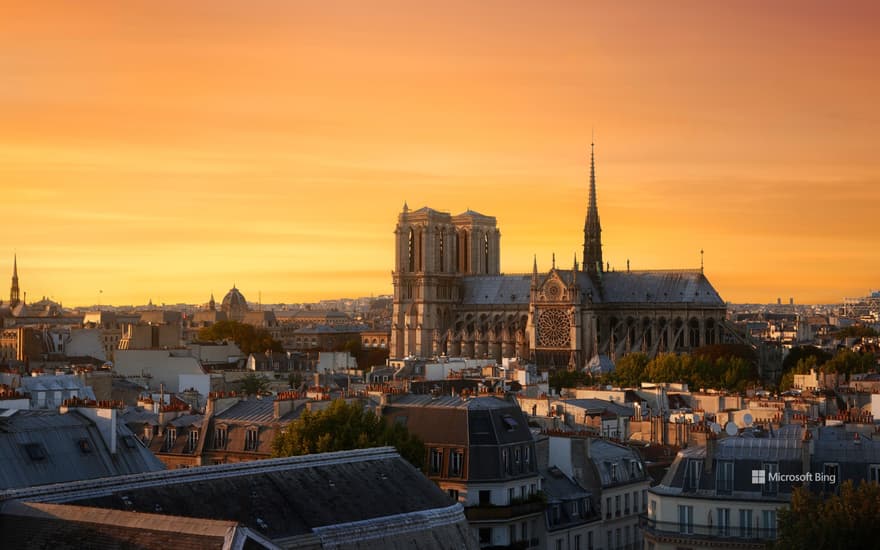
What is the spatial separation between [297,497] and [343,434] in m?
13.6

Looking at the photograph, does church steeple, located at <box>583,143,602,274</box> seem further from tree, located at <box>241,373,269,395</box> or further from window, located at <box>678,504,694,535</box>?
window, located at <box>678,504,694,535</box>

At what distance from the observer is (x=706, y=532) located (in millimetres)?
47000

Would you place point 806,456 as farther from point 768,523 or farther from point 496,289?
point 496,289

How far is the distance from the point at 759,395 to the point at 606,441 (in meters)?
30.1

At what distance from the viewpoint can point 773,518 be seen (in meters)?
46.4

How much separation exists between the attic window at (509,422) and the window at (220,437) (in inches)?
421

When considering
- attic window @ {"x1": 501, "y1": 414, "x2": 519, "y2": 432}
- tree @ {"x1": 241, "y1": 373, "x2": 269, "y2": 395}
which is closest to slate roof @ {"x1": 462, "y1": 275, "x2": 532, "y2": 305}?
tree @ {"x1": 241, "y1": 373, "x2": 269, "y2": 395}

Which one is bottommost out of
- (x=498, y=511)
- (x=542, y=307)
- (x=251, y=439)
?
(x=498, y=511)

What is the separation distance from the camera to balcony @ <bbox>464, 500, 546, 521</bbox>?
5078cm

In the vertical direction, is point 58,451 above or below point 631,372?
below

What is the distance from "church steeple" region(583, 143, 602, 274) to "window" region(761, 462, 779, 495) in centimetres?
14153

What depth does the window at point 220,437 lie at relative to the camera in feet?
188

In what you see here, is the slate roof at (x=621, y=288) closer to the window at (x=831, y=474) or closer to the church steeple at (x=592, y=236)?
the church steeple at (x=592, y=236)

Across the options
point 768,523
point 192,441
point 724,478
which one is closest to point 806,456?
point 768,523
